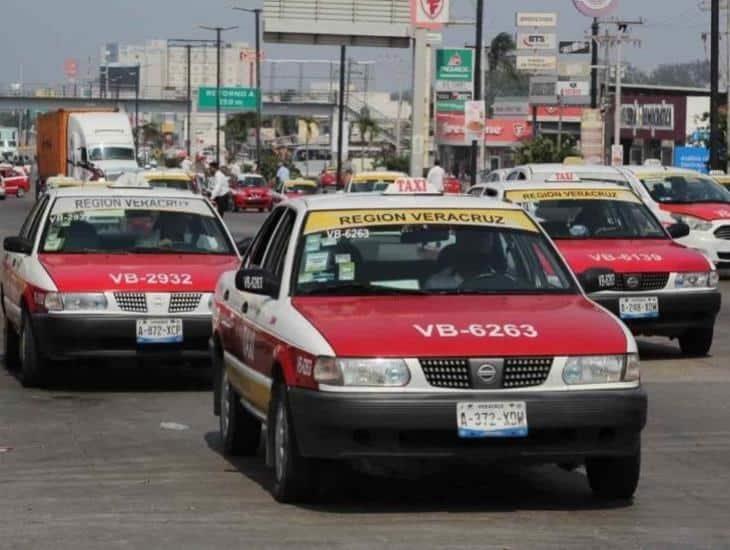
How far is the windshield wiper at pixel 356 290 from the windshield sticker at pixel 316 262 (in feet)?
0.47

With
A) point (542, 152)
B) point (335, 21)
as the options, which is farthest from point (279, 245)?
point (542, 152)

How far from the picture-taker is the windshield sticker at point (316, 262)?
10055 millimetres

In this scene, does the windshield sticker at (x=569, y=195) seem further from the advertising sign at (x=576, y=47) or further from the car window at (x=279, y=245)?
the advertising sign at (x=576, y=47)

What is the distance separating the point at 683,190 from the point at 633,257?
12096 millimetres

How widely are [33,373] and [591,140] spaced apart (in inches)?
2468

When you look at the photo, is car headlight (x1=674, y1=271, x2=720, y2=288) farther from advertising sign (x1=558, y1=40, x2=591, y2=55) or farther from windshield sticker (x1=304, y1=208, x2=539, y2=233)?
advertising sign (x1=558, y1=40, x2=591, y2=55)

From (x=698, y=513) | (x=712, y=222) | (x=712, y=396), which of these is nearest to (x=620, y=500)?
(x=698, y=513)

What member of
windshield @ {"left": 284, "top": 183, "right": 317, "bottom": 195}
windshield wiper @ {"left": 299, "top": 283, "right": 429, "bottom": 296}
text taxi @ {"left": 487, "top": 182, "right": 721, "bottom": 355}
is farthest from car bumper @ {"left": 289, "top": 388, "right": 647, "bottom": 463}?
windshield @ {"left": 284, "top": 183, "right": 317, "bottom": 195}

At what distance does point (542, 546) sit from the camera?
324 inches

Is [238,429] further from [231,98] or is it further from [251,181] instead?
[231,98]

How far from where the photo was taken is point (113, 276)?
14.5 metres

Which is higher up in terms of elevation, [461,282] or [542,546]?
[461,282]

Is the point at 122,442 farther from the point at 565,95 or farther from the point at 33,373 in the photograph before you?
the point at 565,95

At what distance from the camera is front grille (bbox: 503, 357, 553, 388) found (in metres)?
8.83
